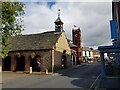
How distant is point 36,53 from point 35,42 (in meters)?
2.73

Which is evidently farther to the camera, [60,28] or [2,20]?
[60,28]

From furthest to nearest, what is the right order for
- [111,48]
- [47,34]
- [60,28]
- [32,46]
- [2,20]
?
[60,28]
[47,34]
[32,46]
[111,48]
[2,20]

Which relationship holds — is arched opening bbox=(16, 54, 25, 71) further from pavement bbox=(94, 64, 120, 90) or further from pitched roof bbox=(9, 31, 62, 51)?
pavement bbox=(94, 64, 120, 90)

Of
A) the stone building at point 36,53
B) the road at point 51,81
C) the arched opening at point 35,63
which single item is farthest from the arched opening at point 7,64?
the road at point 51,81

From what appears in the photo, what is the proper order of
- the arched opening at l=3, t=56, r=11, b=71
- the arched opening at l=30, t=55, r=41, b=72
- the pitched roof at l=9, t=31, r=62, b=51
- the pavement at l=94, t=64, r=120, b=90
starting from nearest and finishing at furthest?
the pavement at l=94, t=64, r=120, b=90, the arched opening at l=30, t=55, r=41, b=72, the pitched roof at l=9, t=31, r=62, b=51, the arched opening at l=3, t=56, r=11, b=71

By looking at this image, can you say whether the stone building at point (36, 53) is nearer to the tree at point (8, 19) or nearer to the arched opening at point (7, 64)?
the arched opening at point (7, 64)

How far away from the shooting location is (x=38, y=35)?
3784cm

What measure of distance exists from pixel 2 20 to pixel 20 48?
1578cm

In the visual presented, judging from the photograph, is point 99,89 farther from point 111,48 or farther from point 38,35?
point 38,35

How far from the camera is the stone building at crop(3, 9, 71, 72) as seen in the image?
32938 mm

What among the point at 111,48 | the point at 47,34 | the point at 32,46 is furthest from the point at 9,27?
the point at 47,34

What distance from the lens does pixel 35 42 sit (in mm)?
35594

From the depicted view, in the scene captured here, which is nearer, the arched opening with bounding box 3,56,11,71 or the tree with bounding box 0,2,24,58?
the tree with bounding box 0,2,24,58

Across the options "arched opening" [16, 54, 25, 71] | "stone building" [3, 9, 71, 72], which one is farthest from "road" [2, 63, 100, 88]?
"arched opening" [16, 54, 25, 71]
